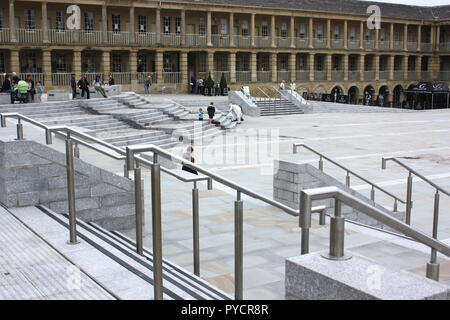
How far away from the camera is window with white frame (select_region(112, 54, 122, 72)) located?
45.2 m

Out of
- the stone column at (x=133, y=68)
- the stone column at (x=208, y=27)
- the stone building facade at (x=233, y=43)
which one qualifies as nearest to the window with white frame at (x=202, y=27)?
the stone building facade at (x=233, y=43)

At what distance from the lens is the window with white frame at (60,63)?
4247 centimetres

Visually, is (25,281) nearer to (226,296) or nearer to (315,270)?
(226,296)

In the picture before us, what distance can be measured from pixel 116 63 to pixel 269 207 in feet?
124

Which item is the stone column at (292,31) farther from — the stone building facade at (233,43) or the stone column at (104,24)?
the stone column at (104,24)

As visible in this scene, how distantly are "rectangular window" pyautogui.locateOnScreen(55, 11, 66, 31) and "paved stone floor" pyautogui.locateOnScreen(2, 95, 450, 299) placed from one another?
2357cm

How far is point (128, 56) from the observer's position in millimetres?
45344

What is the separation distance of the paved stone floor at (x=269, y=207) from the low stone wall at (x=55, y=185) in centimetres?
24

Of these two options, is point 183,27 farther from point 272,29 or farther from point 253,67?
point 272,29

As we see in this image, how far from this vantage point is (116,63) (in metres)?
45.4

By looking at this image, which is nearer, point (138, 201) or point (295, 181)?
point (138, 201)

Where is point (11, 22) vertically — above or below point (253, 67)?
above

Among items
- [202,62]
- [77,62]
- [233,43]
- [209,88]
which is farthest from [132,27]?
[233,43]
